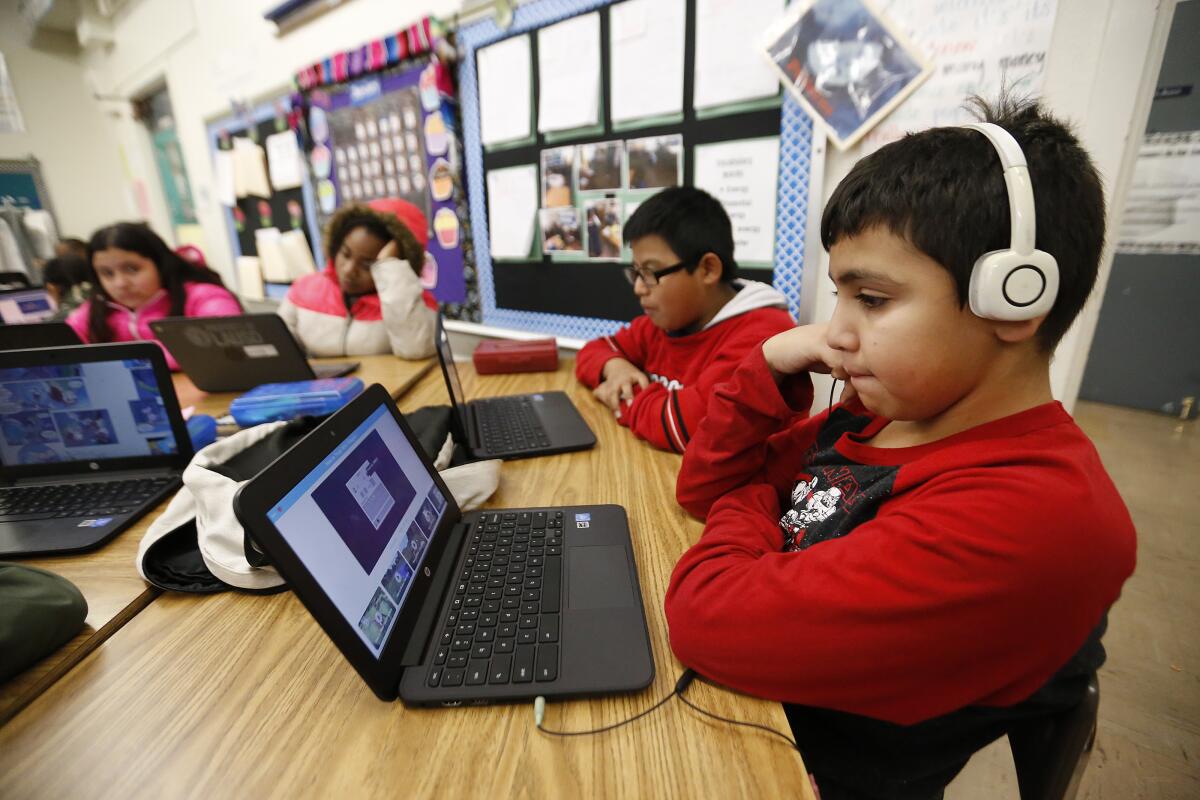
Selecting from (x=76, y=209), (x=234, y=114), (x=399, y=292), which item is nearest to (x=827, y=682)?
(x=399, y=292)

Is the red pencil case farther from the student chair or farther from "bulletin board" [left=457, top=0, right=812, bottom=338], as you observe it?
the student chair

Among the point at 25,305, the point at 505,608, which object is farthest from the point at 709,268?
the point at 25,305

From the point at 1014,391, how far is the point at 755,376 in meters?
0.27

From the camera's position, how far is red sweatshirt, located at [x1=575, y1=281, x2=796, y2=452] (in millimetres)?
923

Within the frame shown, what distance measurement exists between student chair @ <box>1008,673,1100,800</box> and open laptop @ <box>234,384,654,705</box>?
37 centimetres

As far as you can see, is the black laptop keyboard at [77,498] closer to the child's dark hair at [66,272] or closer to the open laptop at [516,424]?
the open laptop at [516,424]

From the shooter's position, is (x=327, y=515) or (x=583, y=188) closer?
(x=327, y=515)

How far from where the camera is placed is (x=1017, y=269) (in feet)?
1.31

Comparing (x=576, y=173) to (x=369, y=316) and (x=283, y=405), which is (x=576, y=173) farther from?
(x=283, y=405)

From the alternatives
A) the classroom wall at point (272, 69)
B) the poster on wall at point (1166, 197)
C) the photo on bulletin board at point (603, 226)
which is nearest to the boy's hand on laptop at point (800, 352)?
the classroom wall at point (272, 69)

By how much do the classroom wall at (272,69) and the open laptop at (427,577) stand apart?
0.81 metres

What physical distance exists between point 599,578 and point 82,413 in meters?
0.89

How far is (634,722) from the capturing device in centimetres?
42

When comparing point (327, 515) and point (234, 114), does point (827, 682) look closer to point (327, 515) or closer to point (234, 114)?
point (327, 515)
